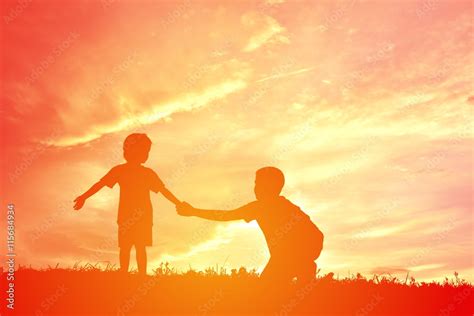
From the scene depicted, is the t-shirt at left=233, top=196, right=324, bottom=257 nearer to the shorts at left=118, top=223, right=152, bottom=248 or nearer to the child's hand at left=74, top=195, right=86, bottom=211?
the shorts at left=118, top=223, right=152, bottom=248

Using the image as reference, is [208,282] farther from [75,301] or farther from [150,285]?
[75,301]

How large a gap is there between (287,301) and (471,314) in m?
3.75

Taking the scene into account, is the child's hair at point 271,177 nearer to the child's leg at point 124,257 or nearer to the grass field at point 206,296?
the grass field at point 206,296

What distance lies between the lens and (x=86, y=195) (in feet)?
44.1

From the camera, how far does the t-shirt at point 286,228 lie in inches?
445

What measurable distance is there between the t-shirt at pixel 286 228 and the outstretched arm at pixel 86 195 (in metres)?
3.90

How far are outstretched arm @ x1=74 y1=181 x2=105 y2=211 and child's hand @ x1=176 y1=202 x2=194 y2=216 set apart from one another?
6.09ft

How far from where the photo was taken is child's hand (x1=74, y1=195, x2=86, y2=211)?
13227mm

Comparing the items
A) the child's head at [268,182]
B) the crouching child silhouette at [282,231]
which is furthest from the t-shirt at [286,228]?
the child's head at [268,182]

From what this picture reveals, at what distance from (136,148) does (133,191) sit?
3.17 ft

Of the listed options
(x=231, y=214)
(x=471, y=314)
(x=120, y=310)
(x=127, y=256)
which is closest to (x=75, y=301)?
(x=120, y=310)

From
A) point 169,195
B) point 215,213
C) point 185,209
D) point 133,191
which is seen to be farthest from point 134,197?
point 215,213

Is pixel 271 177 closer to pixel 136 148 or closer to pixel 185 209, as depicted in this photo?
pixel 185 209

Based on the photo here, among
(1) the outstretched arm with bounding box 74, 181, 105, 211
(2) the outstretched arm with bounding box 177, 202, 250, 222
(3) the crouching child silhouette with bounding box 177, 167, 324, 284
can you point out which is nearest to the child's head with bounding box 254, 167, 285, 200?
(3) the crouching child silhouette with bounding box 177, 167, 324, 284
